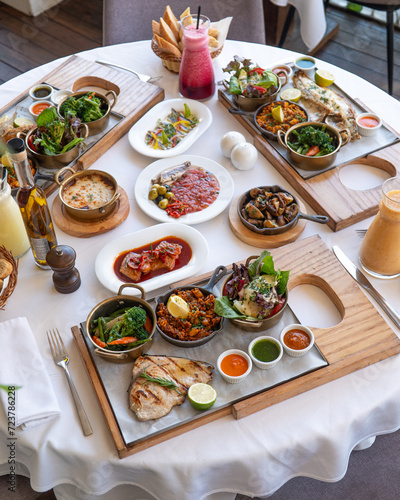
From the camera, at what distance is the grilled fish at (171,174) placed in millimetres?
2350

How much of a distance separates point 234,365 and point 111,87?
1739mm

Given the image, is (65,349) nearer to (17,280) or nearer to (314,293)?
(17,280)

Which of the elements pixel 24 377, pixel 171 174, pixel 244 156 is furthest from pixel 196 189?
pixel 24 377

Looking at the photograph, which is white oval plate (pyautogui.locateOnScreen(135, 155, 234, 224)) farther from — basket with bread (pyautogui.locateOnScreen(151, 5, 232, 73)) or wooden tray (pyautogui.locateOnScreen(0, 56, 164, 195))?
basket with bread (pyautogui.locateOnScreen(151, 5, 232, 73))

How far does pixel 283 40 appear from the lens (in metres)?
4.54

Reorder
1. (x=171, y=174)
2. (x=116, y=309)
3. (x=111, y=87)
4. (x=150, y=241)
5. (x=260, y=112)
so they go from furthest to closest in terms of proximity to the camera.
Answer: (x=111, y=87) < (x=260, y=112) < (x=171, y=174) < (x=150, y=241) < (x=116, y=309)

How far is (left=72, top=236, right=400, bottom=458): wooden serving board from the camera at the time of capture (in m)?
1.61

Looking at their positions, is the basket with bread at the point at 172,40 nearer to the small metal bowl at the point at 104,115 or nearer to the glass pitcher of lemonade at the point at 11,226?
the small metal bowl at the point at 104,115

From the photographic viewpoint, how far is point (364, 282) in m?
1.96

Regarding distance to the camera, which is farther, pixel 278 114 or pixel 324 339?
pixel 278 114

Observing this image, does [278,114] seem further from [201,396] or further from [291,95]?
[201,396]

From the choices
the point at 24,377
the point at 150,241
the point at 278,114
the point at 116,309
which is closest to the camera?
the point at 24,377

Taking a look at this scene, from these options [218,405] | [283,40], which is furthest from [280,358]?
[283,40]

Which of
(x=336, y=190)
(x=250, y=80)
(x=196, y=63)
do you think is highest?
(x=196, y=63)
